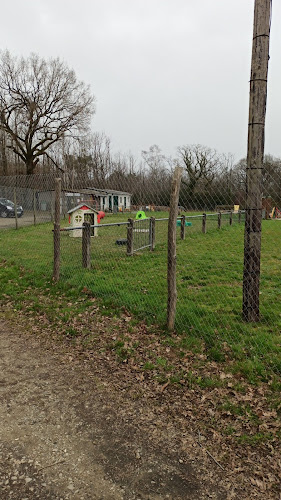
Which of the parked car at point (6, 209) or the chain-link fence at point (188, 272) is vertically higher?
the parked car at point (6, 209)

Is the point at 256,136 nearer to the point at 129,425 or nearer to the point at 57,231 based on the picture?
the point at 129,425

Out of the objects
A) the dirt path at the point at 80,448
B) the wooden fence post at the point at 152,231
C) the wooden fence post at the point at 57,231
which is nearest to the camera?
the dirt path at the point at 80,448

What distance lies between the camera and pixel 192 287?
6.03 m

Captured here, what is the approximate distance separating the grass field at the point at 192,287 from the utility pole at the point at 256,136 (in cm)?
71

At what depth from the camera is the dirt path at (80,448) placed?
208 centimetres

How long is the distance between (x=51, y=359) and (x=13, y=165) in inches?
1657

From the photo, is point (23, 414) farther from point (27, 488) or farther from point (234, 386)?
point (234, 386)

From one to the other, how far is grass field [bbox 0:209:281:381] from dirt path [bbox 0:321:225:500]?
1.25 metres

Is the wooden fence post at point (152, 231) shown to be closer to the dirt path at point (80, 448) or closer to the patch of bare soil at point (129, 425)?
the patch of bare soil at point (129, 425)

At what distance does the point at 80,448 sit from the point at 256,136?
3.57 meters

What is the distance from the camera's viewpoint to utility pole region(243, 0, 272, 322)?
3785 mm

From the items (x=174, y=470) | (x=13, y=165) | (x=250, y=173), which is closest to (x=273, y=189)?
(x=250, y=173)

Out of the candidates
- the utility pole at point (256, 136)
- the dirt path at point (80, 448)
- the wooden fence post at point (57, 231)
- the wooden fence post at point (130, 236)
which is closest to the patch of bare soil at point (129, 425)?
the dirt path at point (80, 448)

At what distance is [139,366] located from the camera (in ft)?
11.9
